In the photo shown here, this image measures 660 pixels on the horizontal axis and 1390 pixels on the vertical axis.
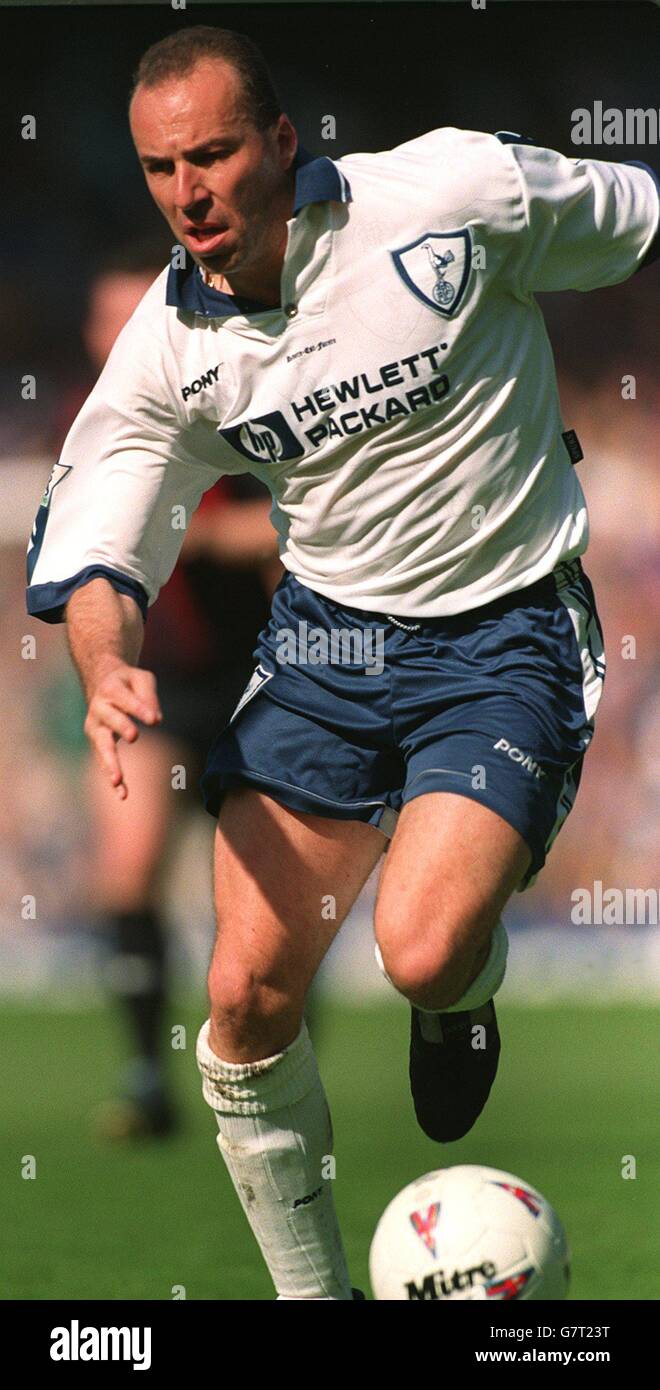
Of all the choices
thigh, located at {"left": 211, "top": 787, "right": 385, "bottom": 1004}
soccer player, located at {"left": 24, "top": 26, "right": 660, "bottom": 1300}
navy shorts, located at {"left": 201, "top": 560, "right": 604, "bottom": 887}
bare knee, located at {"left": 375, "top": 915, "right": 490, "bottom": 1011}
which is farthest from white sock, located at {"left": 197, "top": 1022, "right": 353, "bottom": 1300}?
navy shorts, located at {"left": 201, "top": 560, "right": 604, "bottom": 887}

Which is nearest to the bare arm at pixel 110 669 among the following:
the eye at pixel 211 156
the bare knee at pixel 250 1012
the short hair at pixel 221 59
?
the bare knee at pixel 250 1012

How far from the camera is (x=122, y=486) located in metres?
3.01

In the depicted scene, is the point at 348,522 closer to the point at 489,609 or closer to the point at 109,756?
the point at 489,609

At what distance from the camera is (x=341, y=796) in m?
2.94

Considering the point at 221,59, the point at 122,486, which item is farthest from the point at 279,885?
the point at 221,59

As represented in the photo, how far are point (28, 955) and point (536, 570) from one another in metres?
2.17

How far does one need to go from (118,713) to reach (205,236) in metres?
0.87

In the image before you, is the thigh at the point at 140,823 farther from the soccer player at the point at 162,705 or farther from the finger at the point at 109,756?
the finger at the point at 109,756

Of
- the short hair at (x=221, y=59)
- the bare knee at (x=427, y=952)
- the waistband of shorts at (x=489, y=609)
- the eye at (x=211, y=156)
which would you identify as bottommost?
the bare knee at (x=427, y=952)

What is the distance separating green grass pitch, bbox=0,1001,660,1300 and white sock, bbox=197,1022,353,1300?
0.33 m

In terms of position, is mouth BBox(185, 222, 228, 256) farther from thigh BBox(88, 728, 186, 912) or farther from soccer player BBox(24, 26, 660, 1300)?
thigh BBox(88, 728, 186, 912)

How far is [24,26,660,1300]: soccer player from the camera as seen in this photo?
110 inches

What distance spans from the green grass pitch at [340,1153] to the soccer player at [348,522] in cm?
52

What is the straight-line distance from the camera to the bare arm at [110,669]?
2416 millimetres
